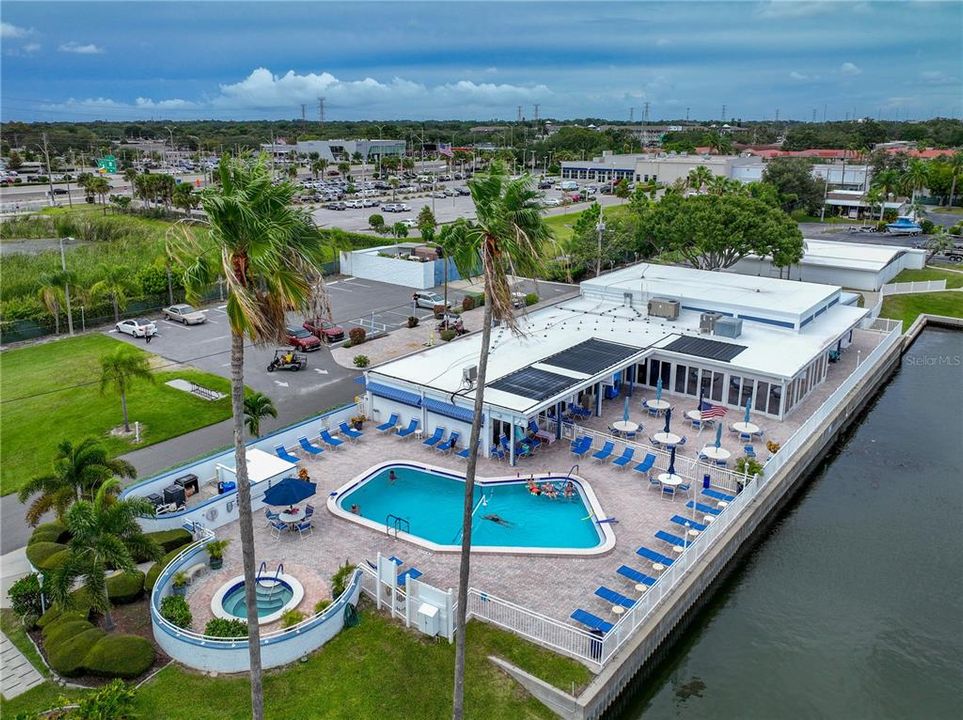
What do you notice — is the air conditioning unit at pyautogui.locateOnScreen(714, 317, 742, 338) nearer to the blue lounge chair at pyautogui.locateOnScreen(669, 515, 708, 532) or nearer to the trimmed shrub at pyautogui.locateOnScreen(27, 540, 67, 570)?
the blue lounge chair at pyautogui.locateOnScreen(669, 515, 708, 532)

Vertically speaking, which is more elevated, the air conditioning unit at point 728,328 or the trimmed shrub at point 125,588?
the air conditioning unit at point 728,328

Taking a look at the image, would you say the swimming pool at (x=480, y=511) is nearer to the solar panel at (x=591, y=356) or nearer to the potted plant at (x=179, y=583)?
the potted plant at (x=179, y=583)

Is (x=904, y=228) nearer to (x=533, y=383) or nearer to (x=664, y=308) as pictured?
(x=664, y=308)

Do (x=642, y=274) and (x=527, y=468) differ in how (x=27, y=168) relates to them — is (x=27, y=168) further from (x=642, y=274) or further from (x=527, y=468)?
(x=527, y=468)

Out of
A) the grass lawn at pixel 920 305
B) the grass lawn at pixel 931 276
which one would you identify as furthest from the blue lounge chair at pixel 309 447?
the grass lawn at pixel 931 276

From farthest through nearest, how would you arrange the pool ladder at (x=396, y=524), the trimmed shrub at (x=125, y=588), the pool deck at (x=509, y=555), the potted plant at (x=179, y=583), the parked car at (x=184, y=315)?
the parked car at (x=184, y=315) → the pool ladder at (x=396, y=524) → the pool deck at (x=509, y=555) → the potted plant at (x=179, y=583) → the trimmed shrub at (x=125, y=588)

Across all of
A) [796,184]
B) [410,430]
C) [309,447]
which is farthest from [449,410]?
[796,184]
